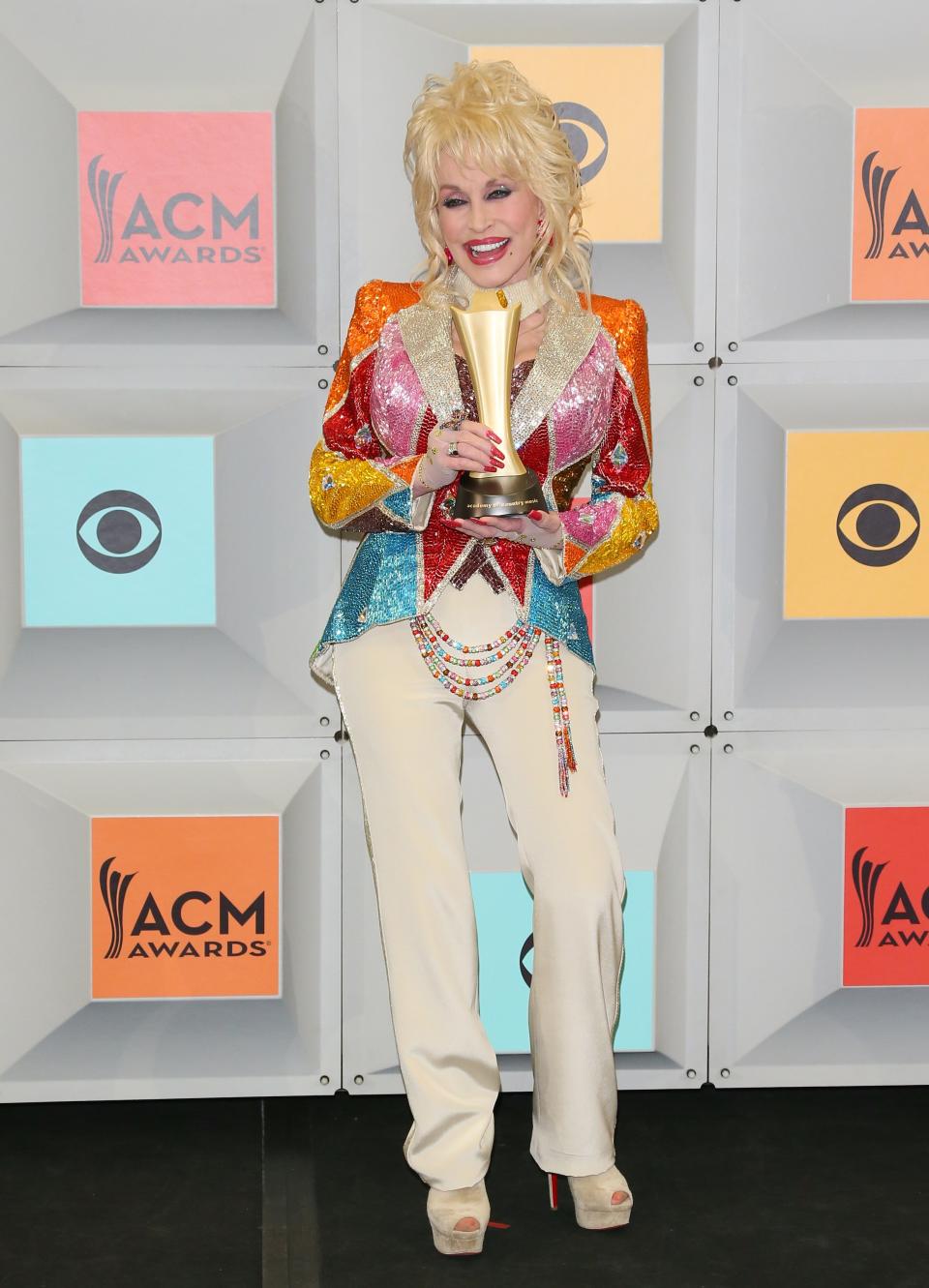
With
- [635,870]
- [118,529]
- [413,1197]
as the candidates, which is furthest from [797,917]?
[118,529]

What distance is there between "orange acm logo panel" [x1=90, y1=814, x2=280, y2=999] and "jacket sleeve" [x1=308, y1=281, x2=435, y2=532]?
26.1 inches

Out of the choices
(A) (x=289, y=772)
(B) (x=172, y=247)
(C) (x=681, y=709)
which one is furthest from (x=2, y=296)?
(C) (x=681, y=709)

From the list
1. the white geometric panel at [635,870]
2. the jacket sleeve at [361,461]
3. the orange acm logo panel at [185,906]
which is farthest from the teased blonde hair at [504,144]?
the orange acm logo panel at [185,906]

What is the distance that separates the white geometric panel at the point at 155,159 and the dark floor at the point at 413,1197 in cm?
133

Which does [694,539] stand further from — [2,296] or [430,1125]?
[2,296]

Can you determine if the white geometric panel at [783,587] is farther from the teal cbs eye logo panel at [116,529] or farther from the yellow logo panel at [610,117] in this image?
the teal cbs eye logo panel at [116,529]

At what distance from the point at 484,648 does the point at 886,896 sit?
100cm

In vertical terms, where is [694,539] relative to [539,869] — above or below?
above

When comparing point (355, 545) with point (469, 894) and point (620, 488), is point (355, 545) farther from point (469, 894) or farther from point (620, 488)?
point (469, 894)

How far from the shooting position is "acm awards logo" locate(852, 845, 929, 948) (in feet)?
8.57

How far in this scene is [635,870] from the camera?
2.59m

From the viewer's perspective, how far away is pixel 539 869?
2.07 meters

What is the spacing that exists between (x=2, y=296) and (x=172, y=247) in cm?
30

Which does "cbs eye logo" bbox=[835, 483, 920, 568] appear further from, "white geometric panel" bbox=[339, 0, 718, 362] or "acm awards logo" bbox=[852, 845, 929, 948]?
"acm awards logo" bbox=[852, 845, 929, 948]
